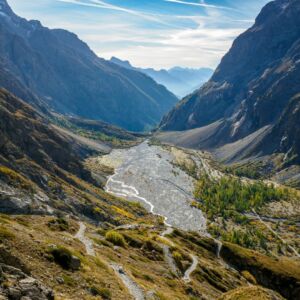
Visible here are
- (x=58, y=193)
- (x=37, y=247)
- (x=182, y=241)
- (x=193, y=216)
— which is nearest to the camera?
(x=37, y=247)

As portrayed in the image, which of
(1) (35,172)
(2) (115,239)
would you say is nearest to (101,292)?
(2) (115,239)

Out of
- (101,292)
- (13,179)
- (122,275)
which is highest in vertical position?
(101,292)

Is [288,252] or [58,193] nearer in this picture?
[58,193]

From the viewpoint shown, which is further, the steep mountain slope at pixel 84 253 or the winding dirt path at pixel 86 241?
the winding dirt path at pixel 86 241

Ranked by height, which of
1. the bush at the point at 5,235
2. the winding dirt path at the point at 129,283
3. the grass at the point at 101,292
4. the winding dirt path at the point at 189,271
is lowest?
the winding dirt path at the point at 189,271

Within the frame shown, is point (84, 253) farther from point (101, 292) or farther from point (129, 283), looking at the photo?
point (101, 292)

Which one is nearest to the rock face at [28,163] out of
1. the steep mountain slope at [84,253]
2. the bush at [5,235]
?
the steep mountain slope at [84,253]

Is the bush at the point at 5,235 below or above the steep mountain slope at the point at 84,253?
A: above

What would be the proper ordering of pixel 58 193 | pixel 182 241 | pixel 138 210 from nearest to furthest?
pixel 182 241
pixel 58 193
pixel 138 210

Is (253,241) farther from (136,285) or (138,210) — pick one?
(136,285)

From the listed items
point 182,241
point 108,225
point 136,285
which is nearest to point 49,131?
point 108,225

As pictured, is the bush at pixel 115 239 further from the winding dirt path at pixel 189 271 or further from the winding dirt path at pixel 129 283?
the winding dirt path at pixel 129 283
